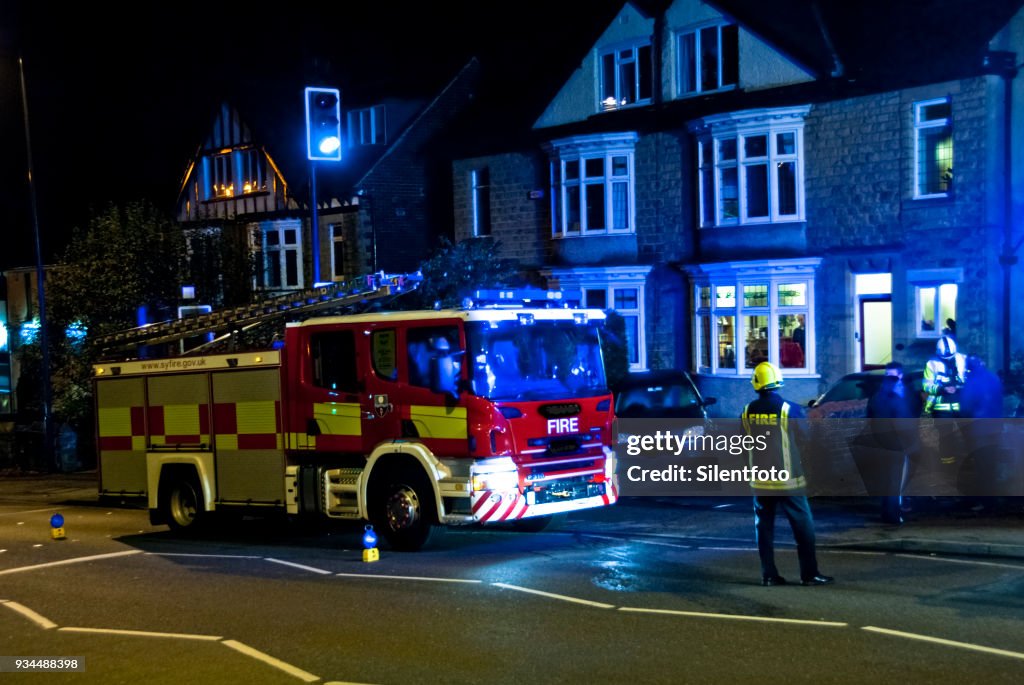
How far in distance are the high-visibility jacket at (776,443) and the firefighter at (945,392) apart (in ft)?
16.0

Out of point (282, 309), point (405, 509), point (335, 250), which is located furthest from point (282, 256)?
point (405, 509)

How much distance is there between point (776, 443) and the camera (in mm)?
9766

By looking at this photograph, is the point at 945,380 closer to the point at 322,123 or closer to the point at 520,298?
the point at 520,298

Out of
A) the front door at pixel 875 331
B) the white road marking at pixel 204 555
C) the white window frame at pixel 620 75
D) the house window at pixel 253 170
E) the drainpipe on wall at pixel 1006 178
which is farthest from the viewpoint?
the house window at pixel 253 170

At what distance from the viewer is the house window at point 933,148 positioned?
22734mm

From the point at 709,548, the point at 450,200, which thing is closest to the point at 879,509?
the point at 709,548

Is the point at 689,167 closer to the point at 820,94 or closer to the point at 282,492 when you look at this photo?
the point at 820,94

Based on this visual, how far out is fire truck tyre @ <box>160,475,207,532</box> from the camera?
15.5 metres

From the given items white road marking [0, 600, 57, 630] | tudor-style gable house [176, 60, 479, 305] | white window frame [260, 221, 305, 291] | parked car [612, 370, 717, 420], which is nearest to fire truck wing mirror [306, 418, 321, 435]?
white road marking [0, 600, 57, 630]

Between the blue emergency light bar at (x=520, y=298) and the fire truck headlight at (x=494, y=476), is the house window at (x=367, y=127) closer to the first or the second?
the blue emergency light bar at (x=520, y=298)

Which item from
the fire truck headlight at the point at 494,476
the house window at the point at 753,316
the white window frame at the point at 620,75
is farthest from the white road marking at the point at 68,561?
the white window frame at the point at 620,75

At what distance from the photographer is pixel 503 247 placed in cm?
3050

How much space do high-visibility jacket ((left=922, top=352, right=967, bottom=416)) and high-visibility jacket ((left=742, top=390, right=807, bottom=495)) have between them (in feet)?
16.2

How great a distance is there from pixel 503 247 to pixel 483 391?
61.1 feet
